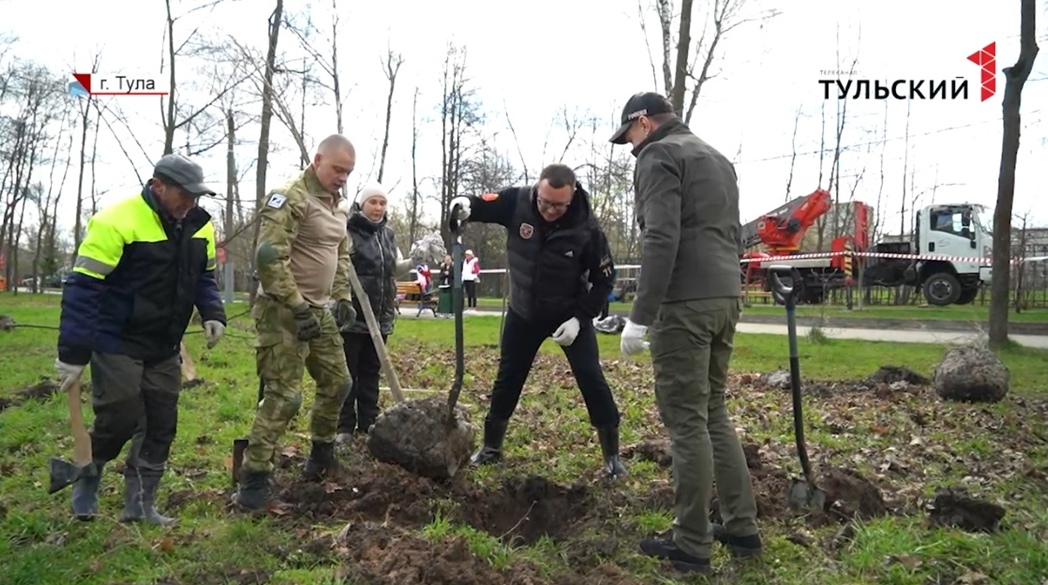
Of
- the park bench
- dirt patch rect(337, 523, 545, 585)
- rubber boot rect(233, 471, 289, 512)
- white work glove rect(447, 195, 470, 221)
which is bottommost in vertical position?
dirt patch rect(337, 523, 545, 585)

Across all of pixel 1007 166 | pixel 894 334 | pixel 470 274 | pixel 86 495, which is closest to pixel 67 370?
pixel 86 495

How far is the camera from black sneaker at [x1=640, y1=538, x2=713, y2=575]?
3562mm

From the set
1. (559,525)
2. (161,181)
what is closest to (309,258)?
(161,181)

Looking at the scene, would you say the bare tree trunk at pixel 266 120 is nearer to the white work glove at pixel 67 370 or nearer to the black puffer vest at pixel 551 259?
the black puffer vest at pixel 551 259

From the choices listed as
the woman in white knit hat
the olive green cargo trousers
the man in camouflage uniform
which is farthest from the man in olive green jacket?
the woman in white knit hat

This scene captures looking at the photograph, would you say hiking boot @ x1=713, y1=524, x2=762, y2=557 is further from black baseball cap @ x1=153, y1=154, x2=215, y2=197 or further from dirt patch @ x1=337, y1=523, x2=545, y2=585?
black baseball cap @ x1=153, y1=154, x2=215, y2=197

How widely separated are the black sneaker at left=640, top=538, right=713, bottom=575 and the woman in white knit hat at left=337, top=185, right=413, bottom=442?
283 cm

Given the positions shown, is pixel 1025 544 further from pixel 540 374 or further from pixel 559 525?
pixel 540 374

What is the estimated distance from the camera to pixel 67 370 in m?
3.83

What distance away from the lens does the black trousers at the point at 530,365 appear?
5164 mm

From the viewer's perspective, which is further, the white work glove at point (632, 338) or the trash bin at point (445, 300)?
the trash bin at point (445, 300)

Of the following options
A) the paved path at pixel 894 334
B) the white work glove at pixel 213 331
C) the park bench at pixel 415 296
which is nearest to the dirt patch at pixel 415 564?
the white work glove at pixel 213 331

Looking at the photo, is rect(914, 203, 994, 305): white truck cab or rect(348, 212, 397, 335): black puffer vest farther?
rect(914, 203, 994, 305): white truck cab

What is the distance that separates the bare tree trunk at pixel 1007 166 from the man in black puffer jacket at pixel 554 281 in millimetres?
8242
